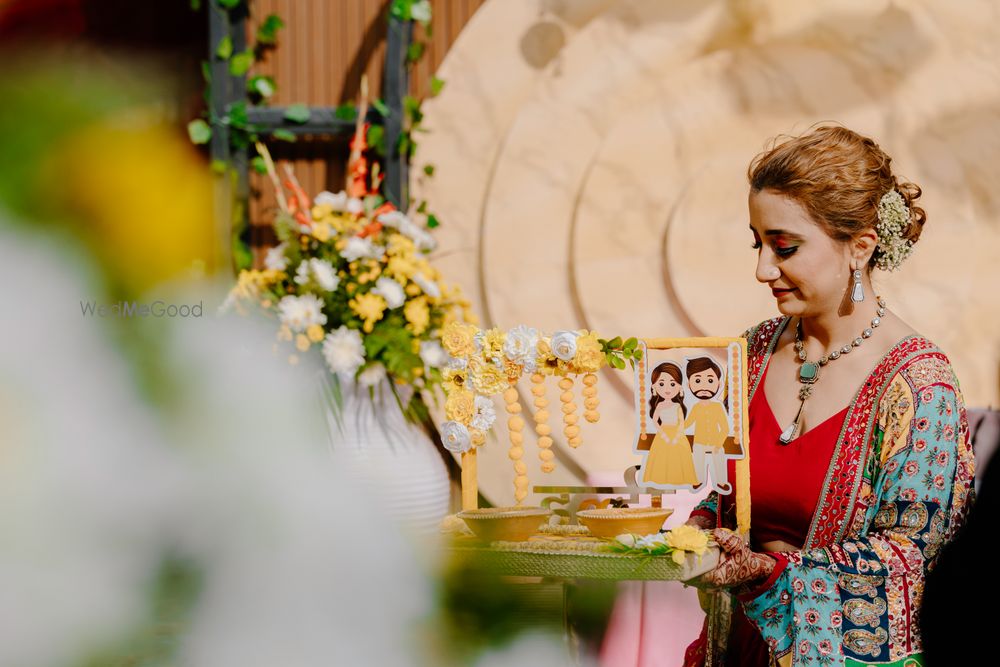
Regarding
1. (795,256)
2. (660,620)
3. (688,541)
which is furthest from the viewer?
(660,620)

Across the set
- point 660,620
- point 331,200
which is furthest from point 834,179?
point 331,200

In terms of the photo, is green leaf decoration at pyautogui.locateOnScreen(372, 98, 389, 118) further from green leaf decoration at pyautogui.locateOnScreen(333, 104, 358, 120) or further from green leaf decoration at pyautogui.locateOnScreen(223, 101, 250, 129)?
green leaf decoration at pyautogui.locateOnScreen(223, 101, 250, 129)

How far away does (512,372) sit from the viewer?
150 cm

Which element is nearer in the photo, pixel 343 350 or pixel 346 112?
pixel 343 350

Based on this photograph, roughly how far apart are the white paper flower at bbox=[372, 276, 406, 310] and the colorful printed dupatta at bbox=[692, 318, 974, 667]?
53.2 inches

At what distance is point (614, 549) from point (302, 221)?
1640 millimetres

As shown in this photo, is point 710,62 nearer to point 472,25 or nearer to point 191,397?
point 472,25

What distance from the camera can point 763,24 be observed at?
2812 millimetres

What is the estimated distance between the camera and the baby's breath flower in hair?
4.65ft

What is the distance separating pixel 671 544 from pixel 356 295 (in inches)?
55.0

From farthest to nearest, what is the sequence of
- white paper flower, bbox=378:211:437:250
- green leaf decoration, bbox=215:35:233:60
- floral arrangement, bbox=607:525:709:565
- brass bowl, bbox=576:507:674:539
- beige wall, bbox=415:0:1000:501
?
green leaf decoration, bbox=215:35:233:60 → beige wall, bbox=415:0:1000:501 → white paper flower, bbox=378:211:437:250 → brass bowl, bbox=576:507:674:539 → floral arrangement, bbox=607:525:709:565

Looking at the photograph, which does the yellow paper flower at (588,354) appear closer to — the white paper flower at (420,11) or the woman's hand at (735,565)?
the woman's hand at (735,565)

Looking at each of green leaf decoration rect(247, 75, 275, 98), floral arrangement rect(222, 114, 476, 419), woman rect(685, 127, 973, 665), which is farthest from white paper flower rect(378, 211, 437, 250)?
woman rect(685, 127, 973, 665)

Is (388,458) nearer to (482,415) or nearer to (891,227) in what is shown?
(482,415)
